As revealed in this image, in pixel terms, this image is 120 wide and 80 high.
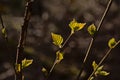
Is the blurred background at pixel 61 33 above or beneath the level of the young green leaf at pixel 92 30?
beneath

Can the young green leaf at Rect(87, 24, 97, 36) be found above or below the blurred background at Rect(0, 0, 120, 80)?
above

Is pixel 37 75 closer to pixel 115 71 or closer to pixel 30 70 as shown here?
pixel 30 70

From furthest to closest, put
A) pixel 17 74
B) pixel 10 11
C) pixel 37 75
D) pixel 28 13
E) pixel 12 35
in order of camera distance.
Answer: pixel 10 11 → pixel 12 35 → pixel 37 75 → pixel 17 74 → pixel 28 13

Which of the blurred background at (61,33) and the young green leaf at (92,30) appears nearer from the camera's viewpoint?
the young green leaf at (92,30)

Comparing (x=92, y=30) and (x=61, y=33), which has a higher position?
(x=92, y=30)

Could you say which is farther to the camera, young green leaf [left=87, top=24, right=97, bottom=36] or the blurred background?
Result: the blurred background

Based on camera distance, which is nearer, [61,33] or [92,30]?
[92,30]

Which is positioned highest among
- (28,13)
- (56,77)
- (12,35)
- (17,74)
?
(28,13)

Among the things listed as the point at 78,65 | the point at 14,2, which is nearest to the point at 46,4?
the point at 14,2
